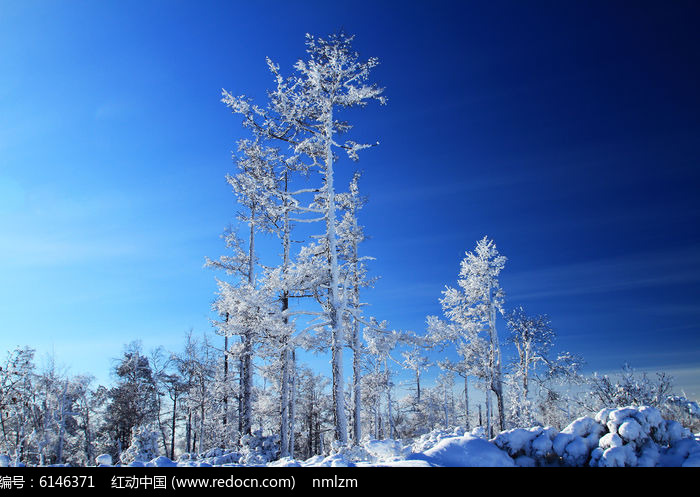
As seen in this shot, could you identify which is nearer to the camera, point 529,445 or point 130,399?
point 529,445

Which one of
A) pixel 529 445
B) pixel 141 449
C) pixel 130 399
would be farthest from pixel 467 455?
pixel 130 399

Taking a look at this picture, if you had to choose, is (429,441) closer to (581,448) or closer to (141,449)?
(581,448)

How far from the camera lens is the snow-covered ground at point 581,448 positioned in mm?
5066

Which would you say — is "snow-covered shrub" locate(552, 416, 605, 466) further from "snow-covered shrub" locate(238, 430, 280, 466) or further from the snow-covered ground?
"snow-covered shrub" locate(238, 430, 280, 466)

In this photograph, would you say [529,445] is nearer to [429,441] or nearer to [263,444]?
[429,441]

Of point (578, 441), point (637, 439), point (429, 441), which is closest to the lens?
point (637, 439)

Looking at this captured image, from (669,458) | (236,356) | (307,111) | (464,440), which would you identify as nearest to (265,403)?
(236,356)

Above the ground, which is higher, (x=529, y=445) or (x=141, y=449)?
(x=529, y=445)

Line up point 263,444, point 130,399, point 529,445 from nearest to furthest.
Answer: point 529,445 → point 263,444 → point 130,399

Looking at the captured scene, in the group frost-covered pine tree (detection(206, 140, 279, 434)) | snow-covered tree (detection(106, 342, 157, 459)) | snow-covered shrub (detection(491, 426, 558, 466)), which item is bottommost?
snow-covered tree (detection(106, 342, 157, 459))

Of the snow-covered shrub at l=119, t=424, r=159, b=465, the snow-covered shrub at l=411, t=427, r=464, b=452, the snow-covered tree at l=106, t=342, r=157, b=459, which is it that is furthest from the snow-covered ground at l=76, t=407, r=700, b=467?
the snow-covered tree at l=106, t=342, r=157, b=459

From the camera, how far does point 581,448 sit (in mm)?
5441

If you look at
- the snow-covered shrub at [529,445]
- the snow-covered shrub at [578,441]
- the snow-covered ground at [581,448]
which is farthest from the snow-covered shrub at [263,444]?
the snow-covered shrub at [578,441]

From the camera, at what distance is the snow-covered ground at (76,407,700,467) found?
5.07m
